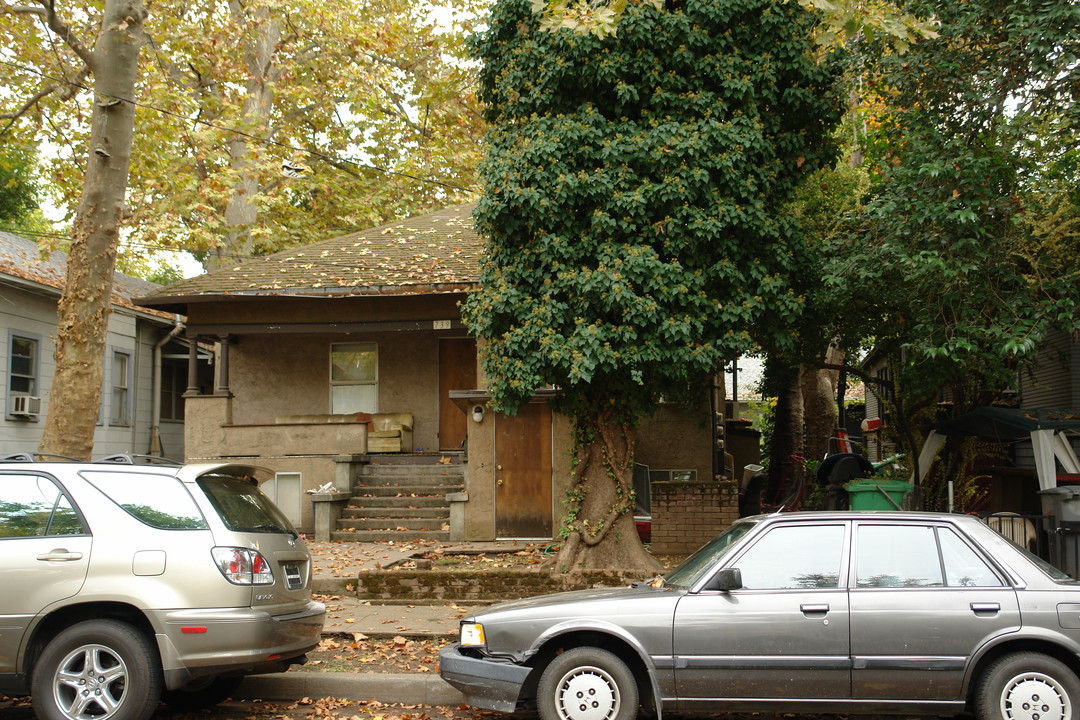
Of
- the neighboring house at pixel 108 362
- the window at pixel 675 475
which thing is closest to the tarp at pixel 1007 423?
the window at pixel 675 475

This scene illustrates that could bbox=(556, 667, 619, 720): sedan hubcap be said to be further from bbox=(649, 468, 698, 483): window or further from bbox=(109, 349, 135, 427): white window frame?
bbox=(109, 349, 135, 427): white window frame

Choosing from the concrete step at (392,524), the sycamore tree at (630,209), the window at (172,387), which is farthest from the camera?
the window at (172,387)

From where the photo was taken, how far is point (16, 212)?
29969 millimetres

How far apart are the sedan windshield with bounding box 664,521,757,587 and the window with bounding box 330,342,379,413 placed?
1294 centimetres

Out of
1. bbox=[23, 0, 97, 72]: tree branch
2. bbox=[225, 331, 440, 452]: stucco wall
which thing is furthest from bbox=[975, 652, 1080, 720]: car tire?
bbox=[225, 331, 440, 452]: stucco wall

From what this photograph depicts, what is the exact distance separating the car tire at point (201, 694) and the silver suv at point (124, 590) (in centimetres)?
84

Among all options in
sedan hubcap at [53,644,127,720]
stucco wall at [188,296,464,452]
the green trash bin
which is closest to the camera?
sedan hubcap at [53,644,127,720]

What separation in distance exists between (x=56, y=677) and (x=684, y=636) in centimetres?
390

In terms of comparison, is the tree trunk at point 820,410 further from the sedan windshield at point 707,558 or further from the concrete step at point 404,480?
the sedan windshield at point 707,558

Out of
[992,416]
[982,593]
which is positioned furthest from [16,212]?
[982,593]

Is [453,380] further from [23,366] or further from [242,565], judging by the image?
[242,565]

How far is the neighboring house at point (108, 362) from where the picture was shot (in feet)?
62.9

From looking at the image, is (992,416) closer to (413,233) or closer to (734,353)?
(734,353)

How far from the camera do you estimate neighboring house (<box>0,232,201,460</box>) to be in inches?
755
